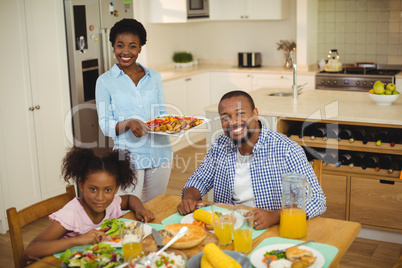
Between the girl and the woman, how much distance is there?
61 centimetres

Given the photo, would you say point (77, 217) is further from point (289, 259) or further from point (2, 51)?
point (2, 51)

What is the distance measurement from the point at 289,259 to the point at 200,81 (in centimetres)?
473

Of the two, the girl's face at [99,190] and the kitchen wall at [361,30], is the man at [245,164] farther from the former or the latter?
the kitchen wall at [361,30]

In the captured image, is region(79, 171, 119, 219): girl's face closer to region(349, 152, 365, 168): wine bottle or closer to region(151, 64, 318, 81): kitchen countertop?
region(349, 152, 365, 168): wine bottle

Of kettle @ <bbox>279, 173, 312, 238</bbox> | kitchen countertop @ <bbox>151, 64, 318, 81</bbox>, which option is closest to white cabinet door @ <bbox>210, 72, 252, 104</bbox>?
kitchen countertop @ <bbox>151, 64, 318, 81</bbox>

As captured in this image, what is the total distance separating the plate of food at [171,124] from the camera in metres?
2.75

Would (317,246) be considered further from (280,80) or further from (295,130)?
(280,80)

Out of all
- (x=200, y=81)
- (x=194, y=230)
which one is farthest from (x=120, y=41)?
(x=200, y=81)

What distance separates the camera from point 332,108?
368 centimetres

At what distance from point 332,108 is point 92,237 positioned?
2.41 m

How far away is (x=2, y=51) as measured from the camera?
362cm

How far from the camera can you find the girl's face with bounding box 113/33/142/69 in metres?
2.74

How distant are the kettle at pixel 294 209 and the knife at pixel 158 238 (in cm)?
45

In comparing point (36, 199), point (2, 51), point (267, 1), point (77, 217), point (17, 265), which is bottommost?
point (36, 199)
